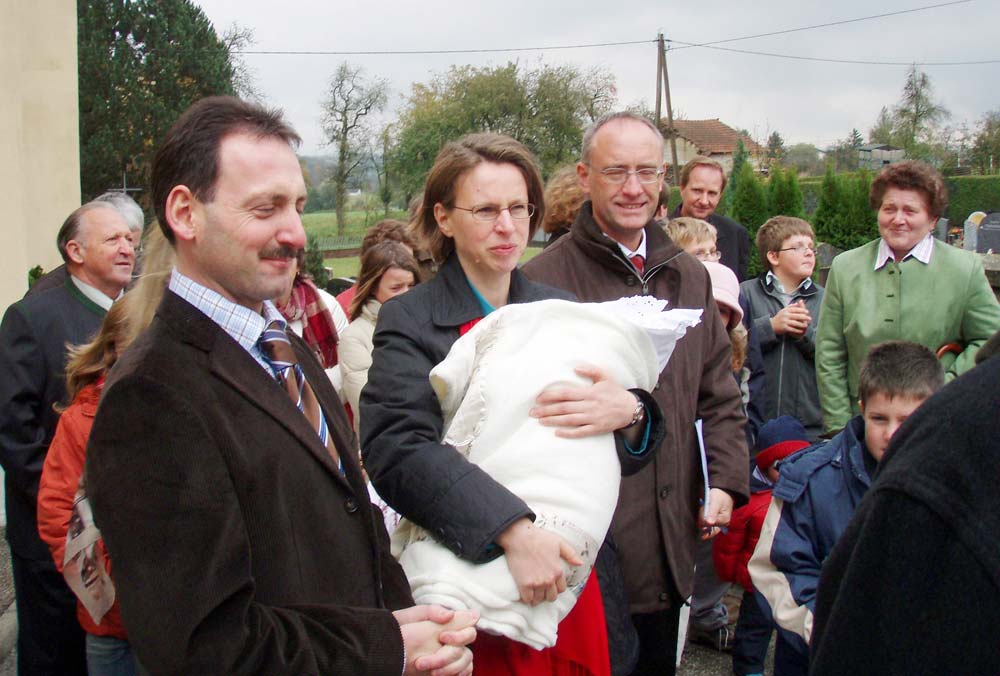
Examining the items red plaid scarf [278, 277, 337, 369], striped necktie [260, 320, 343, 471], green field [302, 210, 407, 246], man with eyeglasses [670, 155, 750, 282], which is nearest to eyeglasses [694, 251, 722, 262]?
man with eyeglasses [670, 155, 750, 282]

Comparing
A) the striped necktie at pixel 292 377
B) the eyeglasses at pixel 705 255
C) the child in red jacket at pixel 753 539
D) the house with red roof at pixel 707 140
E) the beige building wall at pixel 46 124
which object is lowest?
the child in red jacket at pixel 753 539

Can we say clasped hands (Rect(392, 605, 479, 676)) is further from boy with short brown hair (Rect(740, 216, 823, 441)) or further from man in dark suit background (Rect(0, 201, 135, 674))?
boy with short brown hair (Rect(740, 216, 823, 441))

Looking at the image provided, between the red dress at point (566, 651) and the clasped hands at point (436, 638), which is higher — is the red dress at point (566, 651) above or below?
below

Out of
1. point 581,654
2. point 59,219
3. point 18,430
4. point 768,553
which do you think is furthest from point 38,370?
point 59,219

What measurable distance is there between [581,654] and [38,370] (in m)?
2.44

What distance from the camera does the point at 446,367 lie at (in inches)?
79.4

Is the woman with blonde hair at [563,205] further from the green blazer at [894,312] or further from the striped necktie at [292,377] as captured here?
the striped necktie at [292,377]

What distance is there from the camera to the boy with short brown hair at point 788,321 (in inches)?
188

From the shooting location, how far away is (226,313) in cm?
166

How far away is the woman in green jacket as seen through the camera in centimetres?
407

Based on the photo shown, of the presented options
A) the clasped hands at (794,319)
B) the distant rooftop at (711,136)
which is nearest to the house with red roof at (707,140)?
the distant rooftop at (711,136)

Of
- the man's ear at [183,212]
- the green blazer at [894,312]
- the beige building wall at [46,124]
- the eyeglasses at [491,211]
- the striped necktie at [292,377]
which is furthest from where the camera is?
the beige building wall at [46,124]

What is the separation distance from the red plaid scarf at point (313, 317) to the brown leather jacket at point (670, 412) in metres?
1.72

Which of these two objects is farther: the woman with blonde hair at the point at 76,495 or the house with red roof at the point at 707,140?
the house with red roof at the point at 707,140
